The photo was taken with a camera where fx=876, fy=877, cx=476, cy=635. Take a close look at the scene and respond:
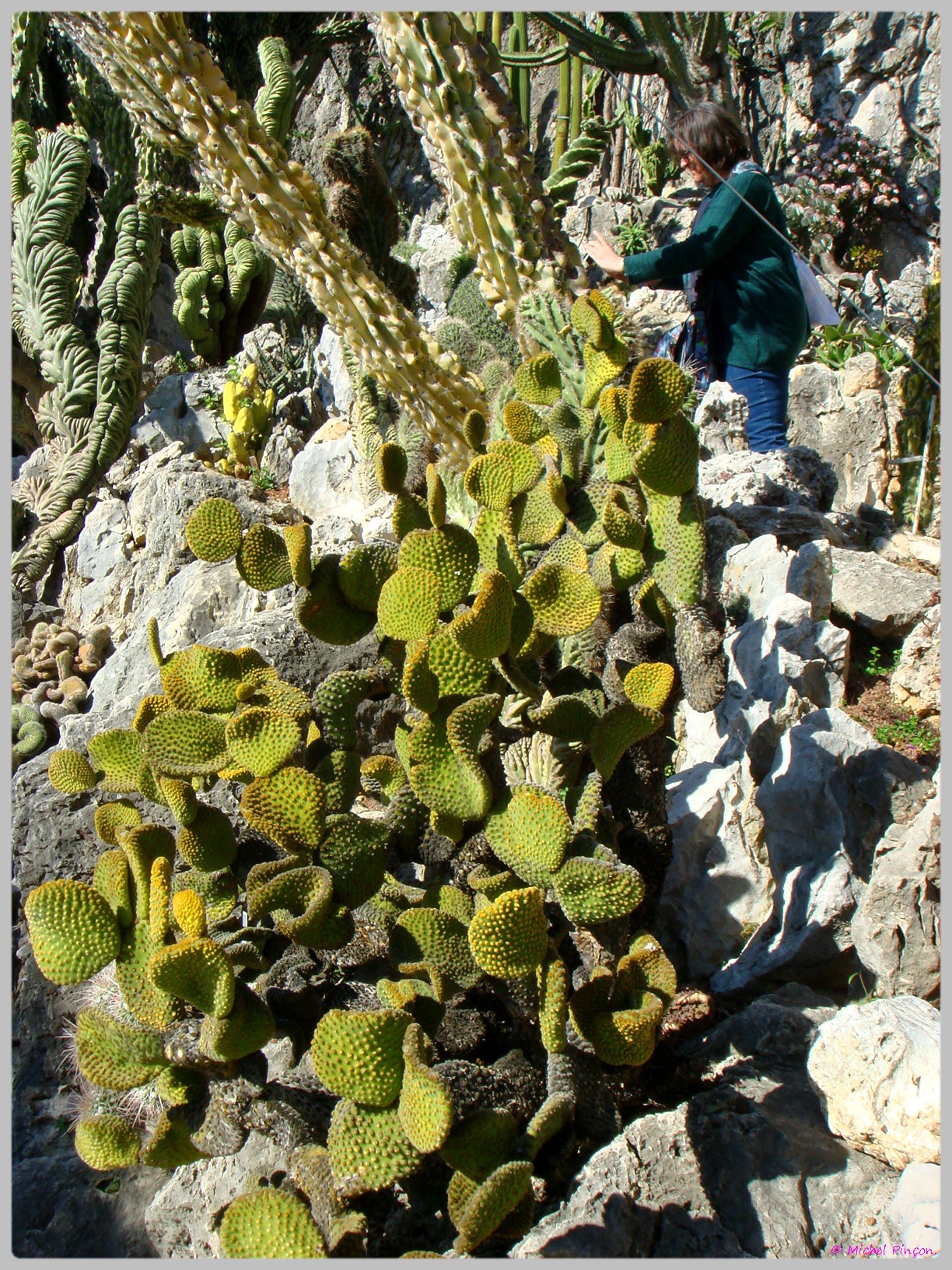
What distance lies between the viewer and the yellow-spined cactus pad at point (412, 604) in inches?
42.1

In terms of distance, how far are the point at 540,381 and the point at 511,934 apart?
2.96 ft

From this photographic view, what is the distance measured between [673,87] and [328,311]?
6382 mm

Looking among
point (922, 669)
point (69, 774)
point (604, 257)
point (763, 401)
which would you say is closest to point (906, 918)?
point (69, 774)

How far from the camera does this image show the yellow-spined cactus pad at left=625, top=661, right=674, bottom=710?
1089mm

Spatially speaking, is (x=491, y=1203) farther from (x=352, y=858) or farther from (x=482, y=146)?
(x=482, y=146)

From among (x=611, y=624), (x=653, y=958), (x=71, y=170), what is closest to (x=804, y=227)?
(x=71, y=170)

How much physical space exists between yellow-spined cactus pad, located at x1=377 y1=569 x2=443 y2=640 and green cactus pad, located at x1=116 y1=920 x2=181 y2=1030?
45cm

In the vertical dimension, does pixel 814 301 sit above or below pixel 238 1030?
above

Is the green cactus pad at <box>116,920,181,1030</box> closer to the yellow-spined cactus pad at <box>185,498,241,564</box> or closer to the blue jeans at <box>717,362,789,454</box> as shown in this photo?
the yellow-spined cactus pad at <box>185,498,241,564</box>

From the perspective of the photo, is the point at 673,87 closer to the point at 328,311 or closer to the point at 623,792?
the point at 328,311

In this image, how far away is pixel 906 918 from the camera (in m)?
1.35

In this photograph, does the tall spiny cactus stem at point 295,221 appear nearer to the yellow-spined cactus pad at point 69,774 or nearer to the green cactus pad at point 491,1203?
the yellow-spined cactus pad at point 69,774

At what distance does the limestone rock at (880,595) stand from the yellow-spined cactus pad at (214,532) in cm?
222

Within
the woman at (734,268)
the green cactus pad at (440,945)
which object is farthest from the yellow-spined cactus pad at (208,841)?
the woman at (734,268)
